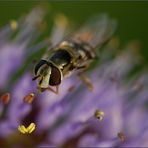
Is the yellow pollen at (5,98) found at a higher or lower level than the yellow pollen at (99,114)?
higher

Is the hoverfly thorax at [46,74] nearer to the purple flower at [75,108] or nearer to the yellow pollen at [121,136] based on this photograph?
the purple flower at [75,108]

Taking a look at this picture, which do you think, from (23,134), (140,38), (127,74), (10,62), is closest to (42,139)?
(23,134)

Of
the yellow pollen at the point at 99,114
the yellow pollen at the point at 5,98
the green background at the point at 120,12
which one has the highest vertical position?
the green background at the point at 120,12

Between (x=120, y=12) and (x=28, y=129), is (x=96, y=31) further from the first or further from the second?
(x=120, y=12)

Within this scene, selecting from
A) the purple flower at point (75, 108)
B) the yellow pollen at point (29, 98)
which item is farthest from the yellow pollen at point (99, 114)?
the yellow pollen at point (29, 98)

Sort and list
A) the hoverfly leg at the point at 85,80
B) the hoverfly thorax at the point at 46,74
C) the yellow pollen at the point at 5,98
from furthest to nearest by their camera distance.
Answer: the hoverfly leg at the point at 85,80 < the yellow pollen at the point at 5,98 < the hoverfly thorax at the point at 46,74

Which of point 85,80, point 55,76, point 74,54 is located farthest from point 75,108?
point 55,76

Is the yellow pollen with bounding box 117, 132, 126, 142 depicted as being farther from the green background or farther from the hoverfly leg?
the green background
